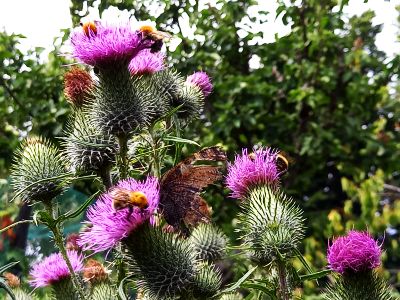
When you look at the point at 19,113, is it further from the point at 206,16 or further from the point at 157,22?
the point at 206,16

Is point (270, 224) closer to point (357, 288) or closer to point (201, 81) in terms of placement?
point (357, 288)

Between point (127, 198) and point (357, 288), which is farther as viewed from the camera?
point (357, 288)

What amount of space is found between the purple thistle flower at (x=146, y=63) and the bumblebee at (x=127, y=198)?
2.83 ft

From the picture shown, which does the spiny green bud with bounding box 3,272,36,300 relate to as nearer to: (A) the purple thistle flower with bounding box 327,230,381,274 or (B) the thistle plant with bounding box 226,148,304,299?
(B) the thistle plant with bounding box 226,148,304,299

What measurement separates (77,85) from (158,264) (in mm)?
859

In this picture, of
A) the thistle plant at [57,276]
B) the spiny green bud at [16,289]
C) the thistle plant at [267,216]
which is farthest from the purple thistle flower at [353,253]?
the spiny green bud at [16,289]

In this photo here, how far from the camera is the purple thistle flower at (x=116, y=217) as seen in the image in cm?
206

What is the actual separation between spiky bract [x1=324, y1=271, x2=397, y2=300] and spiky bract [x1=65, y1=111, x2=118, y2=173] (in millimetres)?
994

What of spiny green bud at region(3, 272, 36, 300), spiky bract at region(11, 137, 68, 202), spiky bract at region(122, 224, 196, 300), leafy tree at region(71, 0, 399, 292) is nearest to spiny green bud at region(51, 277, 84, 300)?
spiny green bud at region(3, 272, 36, 300)

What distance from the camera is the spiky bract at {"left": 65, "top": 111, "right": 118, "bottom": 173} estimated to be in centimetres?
241

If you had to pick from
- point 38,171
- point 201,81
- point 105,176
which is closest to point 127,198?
point 105,176

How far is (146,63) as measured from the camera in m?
2.74

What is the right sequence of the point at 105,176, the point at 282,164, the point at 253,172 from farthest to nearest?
the point at 282,164 < the point at 253,172 < the point at 105,176

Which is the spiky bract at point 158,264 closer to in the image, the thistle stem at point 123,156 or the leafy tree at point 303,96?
the thistle stem at point 123,156
